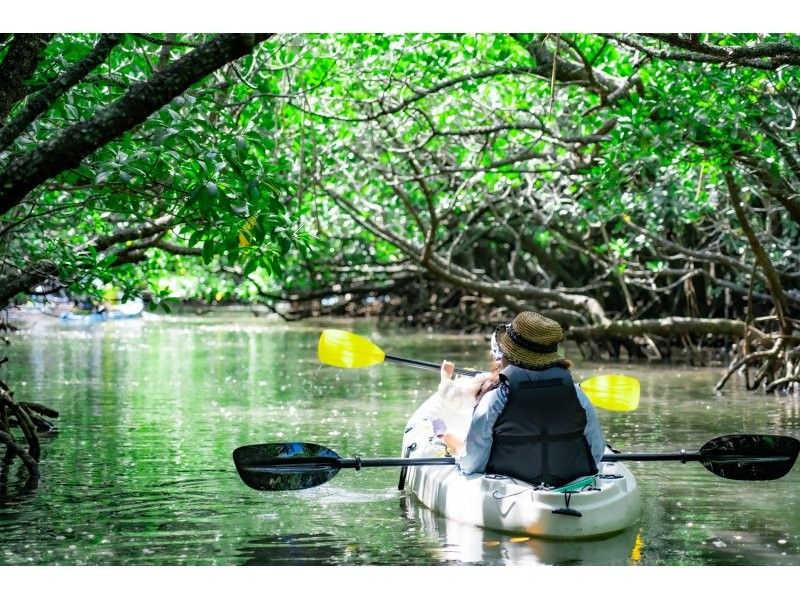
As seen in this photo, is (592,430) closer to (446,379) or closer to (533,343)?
(533,343)

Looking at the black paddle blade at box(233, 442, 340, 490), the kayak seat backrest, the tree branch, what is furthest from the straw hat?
the tree branch

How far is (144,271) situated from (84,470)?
567cm

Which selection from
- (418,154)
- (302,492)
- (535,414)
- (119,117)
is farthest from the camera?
(418,154)

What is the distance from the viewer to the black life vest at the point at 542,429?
6301mm

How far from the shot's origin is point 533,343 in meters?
6.32

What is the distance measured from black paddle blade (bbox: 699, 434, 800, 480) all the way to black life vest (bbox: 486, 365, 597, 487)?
3.68ft

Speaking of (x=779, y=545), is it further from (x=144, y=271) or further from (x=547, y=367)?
(x=144, y=271)

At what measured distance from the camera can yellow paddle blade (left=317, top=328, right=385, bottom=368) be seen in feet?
27.7

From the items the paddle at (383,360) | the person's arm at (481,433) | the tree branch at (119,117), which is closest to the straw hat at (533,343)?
the person's arm at (481,433)

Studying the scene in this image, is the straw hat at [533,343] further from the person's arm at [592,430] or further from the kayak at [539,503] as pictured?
the kayak at [539,503]

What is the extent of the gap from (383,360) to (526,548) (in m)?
2.30

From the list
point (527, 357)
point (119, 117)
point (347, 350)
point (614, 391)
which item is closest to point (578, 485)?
point (527, 357)

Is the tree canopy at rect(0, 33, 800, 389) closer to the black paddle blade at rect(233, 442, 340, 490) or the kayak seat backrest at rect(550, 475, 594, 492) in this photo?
the black paddle blade at rect(233, 442, 340, 490)

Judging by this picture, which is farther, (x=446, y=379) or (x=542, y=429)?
(x=446, y=379)
